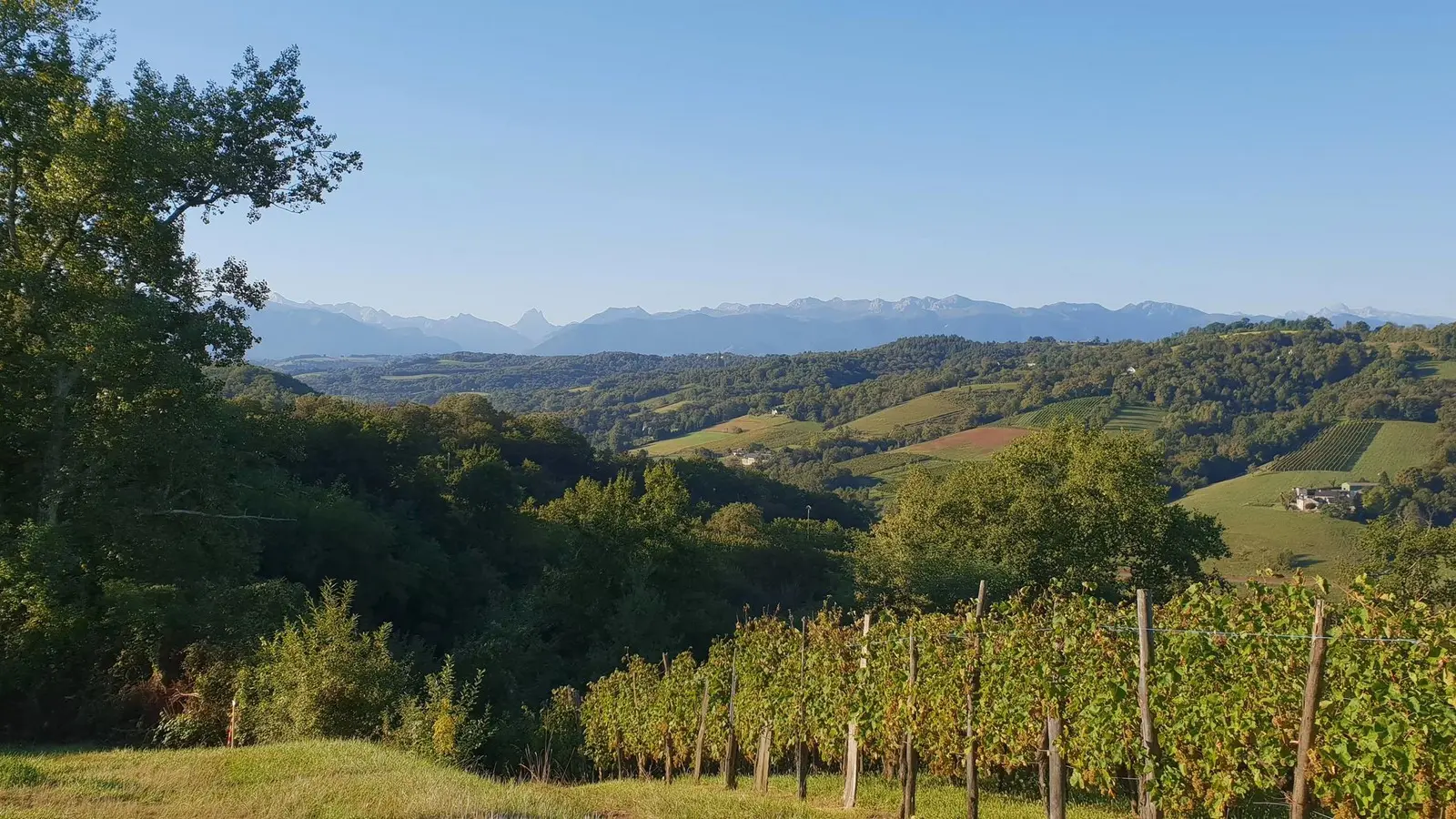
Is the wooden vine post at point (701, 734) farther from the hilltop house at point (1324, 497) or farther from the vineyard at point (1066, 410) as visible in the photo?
the vineyard at point (1066, 410)

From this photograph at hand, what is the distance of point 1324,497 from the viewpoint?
85.8 meters

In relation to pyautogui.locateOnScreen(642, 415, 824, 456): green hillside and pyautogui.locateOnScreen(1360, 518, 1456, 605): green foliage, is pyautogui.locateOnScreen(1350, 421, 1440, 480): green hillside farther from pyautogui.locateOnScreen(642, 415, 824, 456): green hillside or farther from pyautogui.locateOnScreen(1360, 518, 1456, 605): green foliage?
pyautogui.locateOnScreen(642, 415, 824, 456): green hillside

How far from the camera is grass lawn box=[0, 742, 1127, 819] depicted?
7441mm

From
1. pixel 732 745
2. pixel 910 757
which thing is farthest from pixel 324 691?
pixel 910 757

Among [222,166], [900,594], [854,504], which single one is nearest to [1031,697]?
A: [222,166]

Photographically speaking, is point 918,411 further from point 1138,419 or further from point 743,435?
point 1138,419

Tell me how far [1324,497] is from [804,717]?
9486 centimetres

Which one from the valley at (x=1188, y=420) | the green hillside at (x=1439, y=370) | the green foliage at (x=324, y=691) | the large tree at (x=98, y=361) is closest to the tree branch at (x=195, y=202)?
the large tree at (x=98, y=361)

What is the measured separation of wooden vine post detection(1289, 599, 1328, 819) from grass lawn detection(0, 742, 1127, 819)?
4112mm

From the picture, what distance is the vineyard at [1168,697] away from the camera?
5543mm

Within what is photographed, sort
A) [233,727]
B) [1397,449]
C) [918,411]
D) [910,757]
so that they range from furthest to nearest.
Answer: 1. [918,411]
2. [1397,449]
3. [233,727]
4. [910,757]

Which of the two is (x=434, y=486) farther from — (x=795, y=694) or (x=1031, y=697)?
(x=1031, y=697)

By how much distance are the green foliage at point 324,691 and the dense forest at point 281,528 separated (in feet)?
0.19

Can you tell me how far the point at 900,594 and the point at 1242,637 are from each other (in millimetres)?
26126
